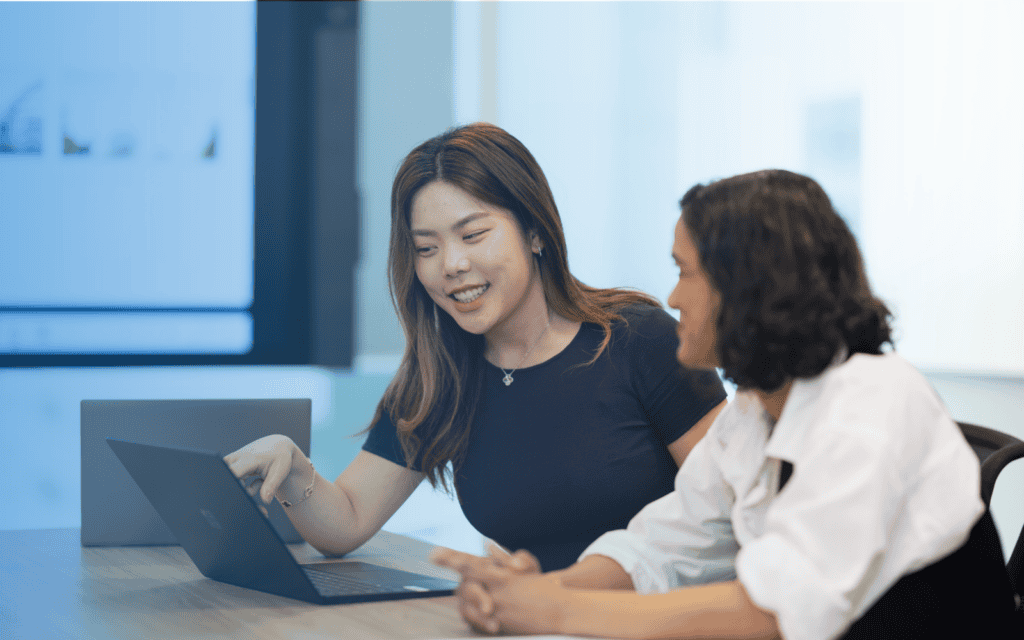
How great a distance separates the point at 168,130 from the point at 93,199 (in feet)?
1.14

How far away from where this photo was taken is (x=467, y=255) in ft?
4.78

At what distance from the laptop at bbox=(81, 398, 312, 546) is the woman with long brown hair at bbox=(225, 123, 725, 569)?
6.3 inches

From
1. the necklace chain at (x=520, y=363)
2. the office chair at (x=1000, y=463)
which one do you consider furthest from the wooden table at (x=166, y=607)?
the office chair at (x=1000, y=463)

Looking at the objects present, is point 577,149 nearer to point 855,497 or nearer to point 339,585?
point 339,585

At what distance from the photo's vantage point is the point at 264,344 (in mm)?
3357

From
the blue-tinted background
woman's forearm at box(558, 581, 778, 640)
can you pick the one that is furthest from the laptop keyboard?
the blue-tinted background

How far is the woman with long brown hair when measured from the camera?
1.45 metres

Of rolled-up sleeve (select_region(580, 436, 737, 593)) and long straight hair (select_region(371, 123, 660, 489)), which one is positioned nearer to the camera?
→ rolled-up sleeve (select_region(580, 436, 737, 593))

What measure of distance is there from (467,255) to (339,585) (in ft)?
1.79

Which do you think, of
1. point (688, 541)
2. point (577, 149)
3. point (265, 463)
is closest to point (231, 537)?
point (265, 463)

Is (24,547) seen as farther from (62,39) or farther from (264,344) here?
(62,39)

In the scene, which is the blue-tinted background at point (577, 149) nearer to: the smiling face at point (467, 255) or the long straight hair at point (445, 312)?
the long straight hair at point (445, 312)

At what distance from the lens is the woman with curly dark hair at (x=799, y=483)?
706 millimetres

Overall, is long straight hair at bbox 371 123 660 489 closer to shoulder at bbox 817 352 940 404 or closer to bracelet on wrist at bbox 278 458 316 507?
bracelet on wrist at bbox 278 458 316 507
